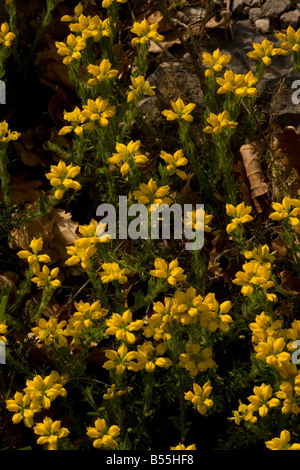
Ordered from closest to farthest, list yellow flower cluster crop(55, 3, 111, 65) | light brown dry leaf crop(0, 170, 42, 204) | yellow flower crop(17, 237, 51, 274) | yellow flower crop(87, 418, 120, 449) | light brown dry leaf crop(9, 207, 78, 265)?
yellow flower crop(87, 418, 120, 449), yellow flower crop(17, 237, 51, 274), yellow flower cluster crop(55, 3, 111, 65), light brown dry leaf crop(9, 207, 78, 265), light brown dry leaf crop(0, 170, 42, 204)

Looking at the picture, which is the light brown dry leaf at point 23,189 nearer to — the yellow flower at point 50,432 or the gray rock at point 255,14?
the yellow flower at point 50,432

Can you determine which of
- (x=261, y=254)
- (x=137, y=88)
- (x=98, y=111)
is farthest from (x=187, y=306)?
(x=137, y=88)

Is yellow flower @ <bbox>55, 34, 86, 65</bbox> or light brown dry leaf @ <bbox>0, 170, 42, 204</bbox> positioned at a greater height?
yellow flower @ <bbox>55, 34, 86, 65</bbox>

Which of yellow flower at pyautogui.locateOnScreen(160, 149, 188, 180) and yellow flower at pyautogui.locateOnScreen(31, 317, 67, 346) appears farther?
yellow flower at pyautogui.locateOnScreen(160, 149, 188, 180)

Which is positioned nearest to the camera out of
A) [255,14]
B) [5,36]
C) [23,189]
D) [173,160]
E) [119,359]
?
[119,359]

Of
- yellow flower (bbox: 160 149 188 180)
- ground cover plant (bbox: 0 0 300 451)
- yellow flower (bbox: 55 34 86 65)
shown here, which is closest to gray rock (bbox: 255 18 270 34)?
ground cover plant (bbox: 0 0 300 451)

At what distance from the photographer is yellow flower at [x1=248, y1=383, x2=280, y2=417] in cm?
240

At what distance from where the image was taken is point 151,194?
8.94 feet

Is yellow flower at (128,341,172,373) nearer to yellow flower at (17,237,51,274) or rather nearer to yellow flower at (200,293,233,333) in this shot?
yellow flower at (200,293,233,333)

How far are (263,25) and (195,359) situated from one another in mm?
2261

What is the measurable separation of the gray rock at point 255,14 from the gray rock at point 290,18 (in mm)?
145

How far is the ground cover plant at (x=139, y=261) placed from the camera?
2.54 metres

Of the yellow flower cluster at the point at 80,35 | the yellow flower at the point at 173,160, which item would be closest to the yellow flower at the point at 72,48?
the yellow flower cluster at the point at 80,35

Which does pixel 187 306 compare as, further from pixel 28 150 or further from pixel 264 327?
pixel 28 150
